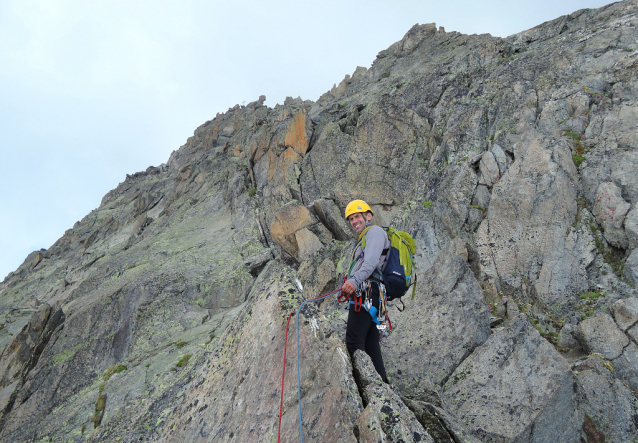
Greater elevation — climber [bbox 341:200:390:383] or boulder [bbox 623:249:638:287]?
climber [bbox 341:200:390:383]

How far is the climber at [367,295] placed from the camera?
610 centimetres

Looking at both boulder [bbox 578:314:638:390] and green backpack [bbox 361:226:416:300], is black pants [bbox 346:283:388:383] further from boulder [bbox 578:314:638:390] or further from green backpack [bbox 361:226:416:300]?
boulder [bbox 578:314:638:390]

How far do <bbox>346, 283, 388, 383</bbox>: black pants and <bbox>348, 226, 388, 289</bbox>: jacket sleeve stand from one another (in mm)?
555

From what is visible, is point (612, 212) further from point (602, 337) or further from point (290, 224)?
point (290, 224)

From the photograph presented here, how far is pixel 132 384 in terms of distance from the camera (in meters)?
16.0

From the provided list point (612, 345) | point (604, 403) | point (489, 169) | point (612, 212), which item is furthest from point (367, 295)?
point (489, 169)

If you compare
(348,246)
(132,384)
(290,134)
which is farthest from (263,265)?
(290,134)

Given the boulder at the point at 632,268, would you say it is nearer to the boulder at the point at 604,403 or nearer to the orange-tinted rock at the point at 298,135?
the boulder at the point at 604,403

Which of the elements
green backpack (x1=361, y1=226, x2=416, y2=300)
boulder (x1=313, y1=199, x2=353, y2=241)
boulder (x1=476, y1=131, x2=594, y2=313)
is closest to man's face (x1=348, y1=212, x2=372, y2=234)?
green backpack (x1=361, y1=226, x2=416, y2=300)

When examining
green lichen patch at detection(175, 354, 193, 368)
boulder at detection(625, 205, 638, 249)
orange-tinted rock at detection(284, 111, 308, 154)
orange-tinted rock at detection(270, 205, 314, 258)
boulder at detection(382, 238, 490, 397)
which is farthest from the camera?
orange-tinted rock at detection(284, 111, 308, 154)

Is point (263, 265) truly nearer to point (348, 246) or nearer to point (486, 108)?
point (348, 246)

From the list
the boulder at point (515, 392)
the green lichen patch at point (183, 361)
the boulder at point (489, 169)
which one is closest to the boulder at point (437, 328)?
the boulder at point (515, 392)

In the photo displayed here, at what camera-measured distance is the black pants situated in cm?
618

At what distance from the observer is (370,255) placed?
6.34 metres
